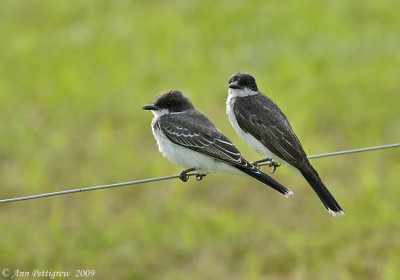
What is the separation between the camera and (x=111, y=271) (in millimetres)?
9617

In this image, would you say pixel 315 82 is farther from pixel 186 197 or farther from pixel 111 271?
pixel 111 271

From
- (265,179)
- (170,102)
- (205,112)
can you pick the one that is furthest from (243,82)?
(205,112)

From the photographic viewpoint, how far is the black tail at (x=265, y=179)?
674cm

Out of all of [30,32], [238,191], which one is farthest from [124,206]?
[30,32]

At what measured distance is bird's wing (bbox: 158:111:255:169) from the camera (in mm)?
7219

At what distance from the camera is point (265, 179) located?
6902 millimetres

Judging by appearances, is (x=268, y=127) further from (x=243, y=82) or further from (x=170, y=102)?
(x=170, y=102)

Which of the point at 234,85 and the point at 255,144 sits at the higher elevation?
the point at 234,85

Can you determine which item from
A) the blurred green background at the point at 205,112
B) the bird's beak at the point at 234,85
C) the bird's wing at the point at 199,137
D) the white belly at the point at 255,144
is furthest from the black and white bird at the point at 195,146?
the blurred green background at the point at 205,112

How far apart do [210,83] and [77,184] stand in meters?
4.11

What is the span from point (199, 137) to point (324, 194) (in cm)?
118

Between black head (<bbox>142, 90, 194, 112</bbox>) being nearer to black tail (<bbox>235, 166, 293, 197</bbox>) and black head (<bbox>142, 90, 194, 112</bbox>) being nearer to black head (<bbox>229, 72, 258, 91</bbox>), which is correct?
black head (<bbox>229, 72, 258, 91</bbox>)

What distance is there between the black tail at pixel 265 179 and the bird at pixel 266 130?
1.69ft

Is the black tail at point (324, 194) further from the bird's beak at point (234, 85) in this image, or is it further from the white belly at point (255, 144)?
the bird's beak at point (234, 85)
